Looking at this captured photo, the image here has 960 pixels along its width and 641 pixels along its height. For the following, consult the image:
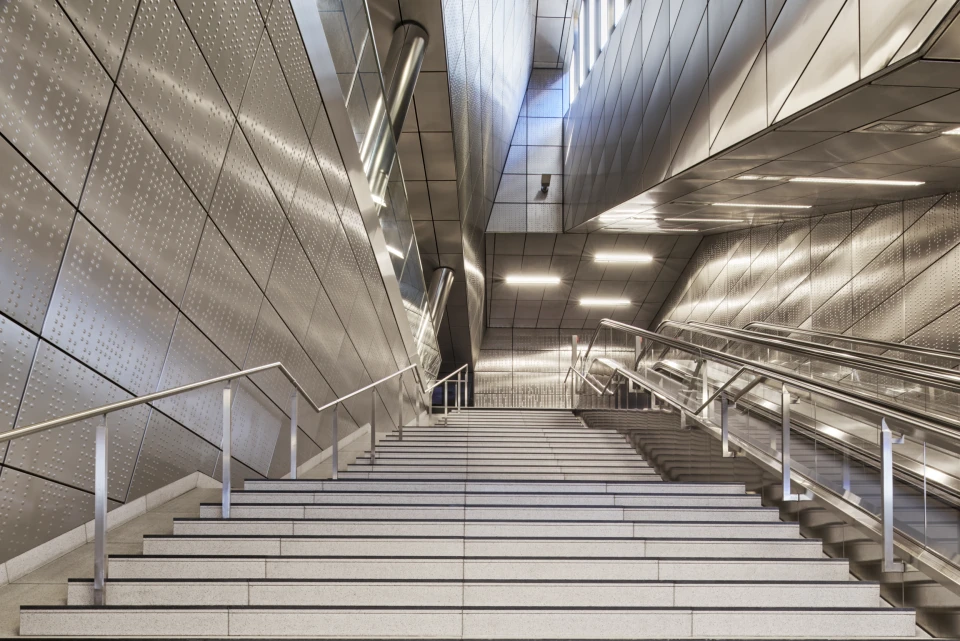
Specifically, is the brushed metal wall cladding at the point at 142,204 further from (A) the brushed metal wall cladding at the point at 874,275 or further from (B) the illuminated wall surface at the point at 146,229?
(A) the brushed metal wall cladding at the point at 874,275

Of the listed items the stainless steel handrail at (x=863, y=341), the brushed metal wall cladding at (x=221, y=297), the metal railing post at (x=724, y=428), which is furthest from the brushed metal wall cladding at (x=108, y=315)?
the stainless steel handrail at (x=863, y=341)

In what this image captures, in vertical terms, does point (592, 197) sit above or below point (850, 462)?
above

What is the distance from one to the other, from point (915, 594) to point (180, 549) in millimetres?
3467

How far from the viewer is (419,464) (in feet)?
22.4

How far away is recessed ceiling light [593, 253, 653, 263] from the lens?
689 inches

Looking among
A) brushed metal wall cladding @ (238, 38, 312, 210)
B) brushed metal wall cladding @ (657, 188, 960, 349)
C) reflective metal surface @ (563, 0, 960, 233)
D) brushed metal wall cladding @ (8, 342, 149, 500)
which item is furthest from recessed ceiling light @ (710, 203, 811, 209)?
brushed metal wall cladding @ (8, 342, 149, 500)

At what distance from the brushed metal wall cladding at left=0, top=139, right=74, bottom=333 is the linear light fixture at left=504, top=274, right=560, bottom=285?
15.8 metres

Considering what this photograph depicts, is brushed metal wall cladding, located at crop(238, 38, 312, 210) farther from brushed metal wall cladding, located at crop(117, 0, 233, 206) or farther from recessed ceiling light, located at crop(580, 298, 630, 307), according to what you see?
recessed ceiling light, located at crop(580, 298, 630, 307)

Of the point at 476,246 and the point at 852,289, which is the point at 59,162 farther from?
the point at 476,246

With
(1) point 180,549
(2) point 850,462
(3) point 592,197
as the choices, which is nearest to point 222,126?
(1) point 180,549

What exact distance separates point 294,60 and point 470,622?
13.1 feet

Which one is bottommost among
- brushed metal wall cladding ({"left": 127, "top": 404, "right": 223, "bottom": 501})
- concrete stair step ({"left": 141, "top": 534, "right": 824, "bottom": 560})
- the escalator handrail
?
concrete stair step ({"left": 141, "top": 534, "right": 824, "bottom": 560})

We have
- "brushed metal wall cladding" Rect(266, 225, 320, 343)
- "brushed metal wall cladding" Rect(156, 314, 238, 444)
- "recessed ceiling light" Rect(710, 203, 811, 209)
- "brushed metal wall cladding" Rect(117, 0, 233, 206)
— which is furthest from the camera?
"recessed ceiling light" Rect(710, 203, 811, 209)

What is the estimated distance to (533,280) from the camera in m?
19.2
